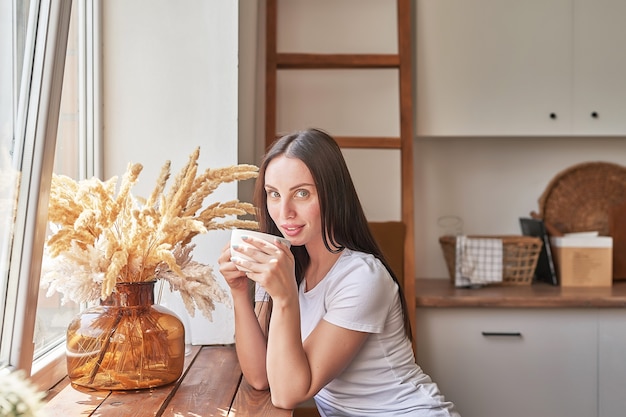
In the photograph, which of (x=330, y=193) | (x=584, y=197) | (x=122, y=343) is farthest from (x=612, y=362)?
(x=122, y=343)

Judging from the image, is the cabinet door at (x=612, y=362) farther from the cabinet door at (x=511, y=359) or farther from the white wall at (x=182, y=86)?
the white wall at (x=182, y=86)

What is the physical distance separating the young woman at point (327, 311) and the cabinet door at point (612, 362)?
1273mm

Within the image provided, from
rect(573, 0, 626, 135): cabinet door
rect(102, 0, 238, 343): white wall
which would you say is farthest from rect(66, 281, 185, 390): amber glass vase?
rect(573, 0, 626, 135): cabinet door

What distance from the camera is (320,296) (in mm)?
1641

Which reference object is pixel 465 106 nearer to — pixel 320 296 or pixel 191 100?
pixel 191 100

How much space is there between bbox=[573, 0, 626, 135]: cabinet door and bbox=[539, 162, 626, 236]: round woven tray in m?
0.27

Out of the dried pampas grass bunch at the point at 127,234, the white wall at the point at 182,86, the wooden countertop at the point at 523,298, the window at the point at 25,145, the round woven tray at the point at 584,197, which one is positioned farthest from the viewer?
the round woven tray at the point at 584,197

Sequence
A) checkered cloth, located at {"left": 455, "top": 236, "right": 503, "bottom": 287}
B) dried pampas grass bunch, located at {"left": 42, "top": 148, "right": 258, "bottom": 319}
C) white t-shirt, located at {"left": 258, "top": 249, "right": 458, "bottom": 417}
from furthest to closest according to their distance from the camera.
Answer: checkered cloth, located at {"left": 455, "top": 236, "right": 503, "bottom": 287} → white t-shirt, located at {"left": 258, "top": 249, "right": 458, "bottom": 417} → dried pampas grass bunch, located at {"left": 42, "top": 148, "right": 258, "bottom": 319}

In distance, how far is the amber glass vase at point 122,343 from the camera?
1.45 metres

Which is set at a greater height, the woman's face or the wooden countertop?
the woman's face

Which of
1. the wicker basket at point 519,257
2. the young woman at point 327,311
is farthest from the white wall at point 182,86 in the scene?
the wicker basket at point 519,257

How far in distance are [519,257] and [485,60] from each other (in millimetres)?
770

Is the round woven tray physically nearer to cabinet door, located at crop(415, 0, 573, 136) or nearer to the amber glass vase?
cabinet door, located at crop(415, 0, 573, 136)

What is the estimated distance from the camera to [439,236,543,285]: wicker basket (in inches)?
115
